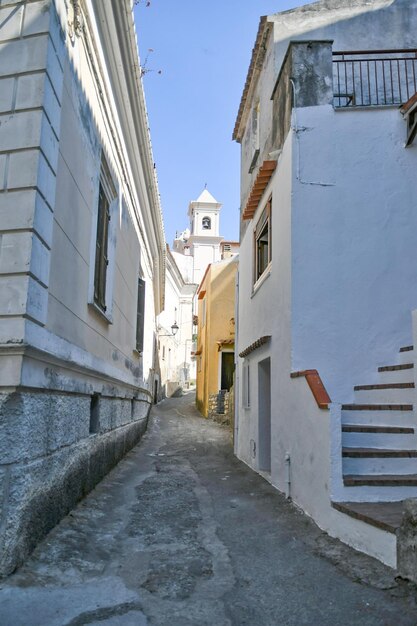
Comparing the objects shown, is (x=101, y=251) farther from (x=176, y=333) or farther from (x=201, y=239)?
(x=201, y=239)

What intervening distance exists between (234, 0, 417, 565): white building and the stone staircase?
1 centimetres

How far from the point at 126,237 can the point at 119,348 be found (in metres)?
1.84

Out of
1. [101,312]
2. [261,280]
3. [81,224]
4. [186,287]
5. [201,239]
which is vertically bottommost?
[101,312]

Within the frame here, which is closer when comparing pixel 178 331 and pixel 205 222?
pixel 178 331

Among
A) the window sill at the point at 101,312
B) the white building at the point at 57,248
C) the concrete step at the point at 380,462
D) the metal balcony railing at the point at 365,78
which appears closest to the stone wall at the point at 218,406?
the white building at the point at 57,248

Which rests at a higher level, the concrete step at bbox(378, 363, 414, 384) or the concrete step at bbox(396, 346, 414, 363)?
the concrete step at bbox(396, 346, 414, 363)

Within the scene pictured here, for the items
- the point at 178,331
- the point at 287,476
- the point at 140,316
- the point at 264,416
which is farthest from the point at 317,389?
the point at 178,331

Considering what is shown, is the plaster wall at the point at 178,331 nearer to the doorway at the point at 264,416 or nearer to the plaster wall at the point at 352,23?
the doorway at the point at 264,416

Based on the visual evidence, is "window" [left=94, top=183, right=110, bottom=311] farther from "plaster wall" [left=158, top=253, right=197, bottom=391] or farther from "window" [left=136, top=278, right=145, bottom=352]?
"plaster wall" [left=158, top=253, right=197, bottom=391]

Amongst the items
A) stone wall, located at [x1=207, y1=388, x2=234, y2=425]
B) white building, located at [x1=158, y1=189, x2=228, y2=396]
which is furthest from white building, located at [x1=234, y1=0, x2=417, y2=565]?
white building, located at [x1=158, y1=189, x2=228, y2=396]

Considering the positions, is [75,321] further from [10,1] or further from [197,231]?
[197,231]

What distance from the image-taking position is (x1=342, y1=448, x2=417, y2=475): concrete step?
467cm

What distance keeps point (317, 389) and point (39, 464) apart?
8.49 ft

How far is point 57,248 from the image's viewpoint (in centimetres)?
439
